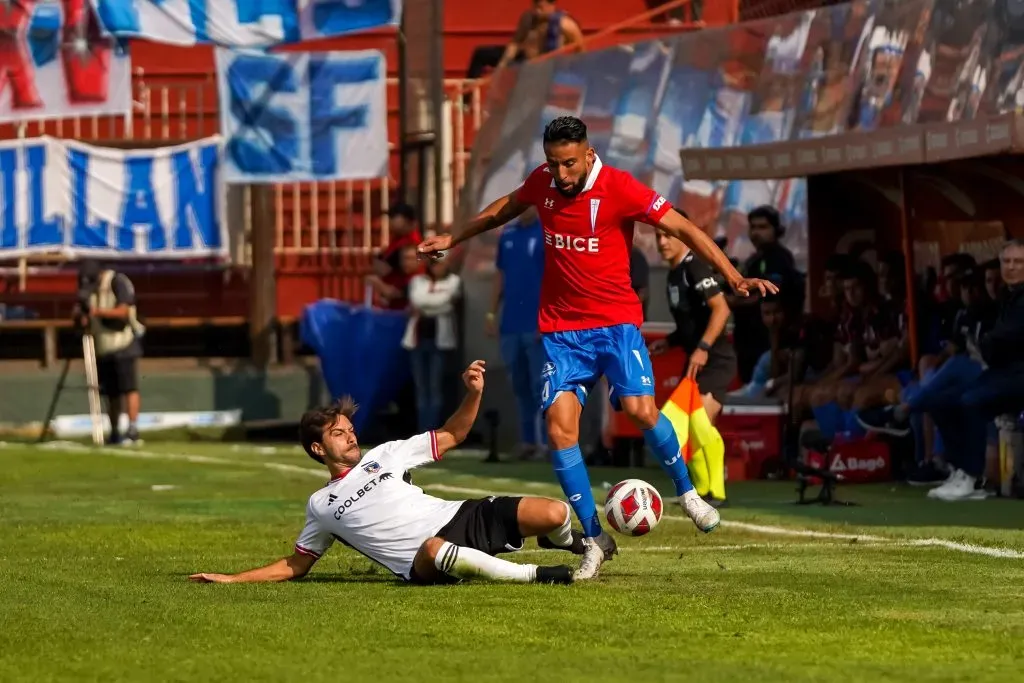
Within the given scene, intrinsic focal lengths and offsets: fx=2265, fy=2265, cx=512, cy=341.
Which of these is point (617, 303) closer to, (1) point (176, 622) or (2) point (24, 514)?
(1) point (176, 622)

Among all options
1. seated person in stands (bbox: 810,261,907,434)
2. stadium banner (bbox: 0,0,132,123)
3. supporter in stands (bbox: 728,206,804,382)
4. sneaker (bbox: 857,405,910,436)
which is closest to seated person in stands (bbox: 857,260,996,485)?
sneaker (bbox: 857,405,910,436)

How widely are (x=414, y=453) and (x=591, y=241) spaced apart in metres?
1.56

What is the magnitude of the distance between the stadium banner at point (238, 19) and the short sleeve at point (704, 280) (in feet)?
34.4

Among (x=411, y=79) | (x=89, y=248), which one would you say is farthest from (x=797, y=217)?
(x=89, y=248)

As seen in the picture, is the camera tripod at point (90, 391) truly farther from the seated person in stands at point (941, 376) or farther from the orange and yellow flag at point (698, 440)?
the orange and yellow flag at point (698, 440)

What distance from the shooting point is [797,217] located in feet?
64.8

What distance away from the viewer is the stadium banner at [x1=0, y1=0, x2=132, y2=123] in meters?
24.4

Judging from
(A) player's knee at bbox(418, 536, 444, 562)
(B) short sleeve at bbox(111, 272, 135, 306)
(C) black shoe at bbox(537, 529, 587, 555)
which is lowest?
(C) black shoe at bbox(537, 529, 587, 555)

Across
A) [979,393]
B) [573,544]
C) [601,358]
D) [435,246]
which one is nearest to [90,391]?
[979,393]

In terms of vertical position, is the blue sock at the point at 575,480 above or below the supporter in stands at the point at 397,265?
below

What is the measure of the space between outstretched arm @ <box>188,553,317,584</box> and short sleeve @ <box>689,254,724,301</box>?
493 centimetres

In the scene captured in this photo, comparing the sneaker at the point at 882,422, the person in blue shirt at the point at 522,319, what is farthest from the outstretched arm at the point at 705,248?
the person in blue shirt at the point at 522,319

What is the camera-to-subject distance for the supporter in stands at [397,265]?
74.8 ft

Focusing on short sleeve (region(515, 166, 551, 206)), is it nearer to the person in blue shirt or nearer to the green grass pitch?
the green grass pitch
